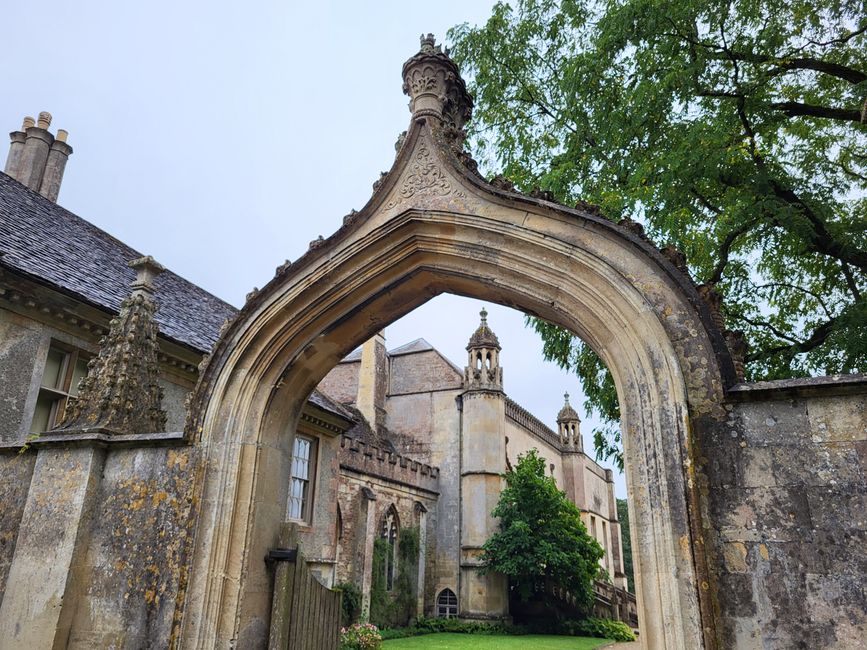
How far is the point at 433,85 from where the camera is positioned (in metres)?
5.35

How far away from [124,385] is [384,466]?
18.8 m

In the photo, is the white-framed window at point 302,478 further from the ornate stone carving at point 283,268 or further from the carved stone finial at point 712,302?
the carved stone finial at point 712,302

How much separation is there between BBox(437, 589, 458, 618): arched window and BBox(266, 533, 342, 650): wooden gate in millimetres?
21391

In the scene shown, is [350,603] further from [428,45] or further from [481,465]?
[428,45]

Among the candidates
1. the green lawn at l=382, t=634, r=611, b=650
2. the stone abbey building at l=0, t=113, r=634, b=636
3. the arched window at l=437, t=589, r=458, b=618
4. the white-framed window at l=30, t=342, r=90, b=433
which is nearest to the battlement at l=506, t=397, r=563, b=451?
the stone abbey building at l=0, t=113, r=634, b=636

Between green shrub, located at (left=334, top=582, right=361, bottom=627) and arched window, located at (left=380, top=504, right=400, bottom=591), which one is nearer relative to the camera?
green shrub, located at (left=334, top=582, right=361, bottom=627)

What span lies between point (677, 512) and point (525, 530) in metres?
21.1

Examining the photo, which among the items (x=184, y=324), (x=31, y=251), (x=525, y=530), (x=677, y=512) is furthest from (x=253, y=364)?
(x=525, y=530)

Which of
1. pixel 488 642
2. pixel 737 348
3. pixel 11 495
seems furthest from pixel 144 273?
pixel 488 642

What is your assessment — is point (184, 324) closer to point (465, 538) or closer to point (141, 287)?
point (141, 287)

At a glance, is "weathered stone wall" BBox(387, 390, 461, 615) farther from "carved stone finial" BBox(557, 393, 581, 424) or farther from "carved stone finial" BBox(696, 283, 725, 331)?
"carved stone finial" BBox(696, 283, 725, 331)

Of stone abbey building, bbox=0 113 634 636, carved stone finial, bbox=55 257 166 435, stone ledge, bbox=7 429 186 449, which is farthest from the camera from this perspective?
stone abbey building, bbox=0 113 634 636

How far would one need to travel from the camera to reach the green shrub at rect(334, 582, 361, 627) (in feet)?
57.5

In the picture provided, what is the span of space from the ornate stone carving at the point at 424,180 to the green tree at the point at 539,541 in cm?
2002
